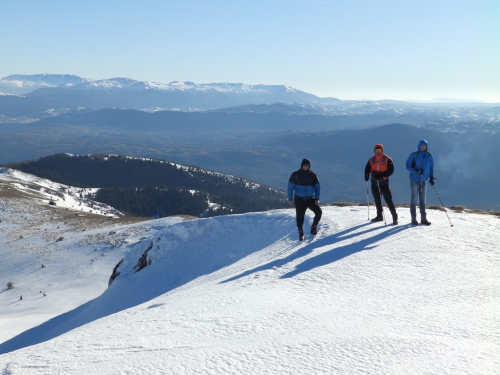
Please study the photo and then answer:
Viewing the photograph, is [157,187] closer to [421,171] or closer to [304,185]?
[304,185]

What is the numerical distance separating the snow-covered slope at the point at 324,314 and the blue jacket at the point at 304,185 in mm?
1781

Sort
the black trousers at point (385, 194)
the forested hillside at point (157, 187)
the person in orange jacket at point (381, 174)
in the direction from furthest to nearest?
the forested hillside at point (157, 187) < the black trousers at point (385, 194) < the person in orange jacket at point (381, 174)

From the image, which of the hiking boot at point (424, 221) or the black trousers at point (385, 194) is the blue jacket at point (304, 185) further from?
the hiking boot at point (424, 221)

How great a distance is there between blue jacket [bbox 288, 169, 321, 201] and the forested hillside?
11249cm

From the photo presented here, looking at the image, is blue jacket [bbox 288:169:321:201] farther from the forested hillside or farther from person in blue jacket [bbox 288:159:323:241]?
the forested hillside

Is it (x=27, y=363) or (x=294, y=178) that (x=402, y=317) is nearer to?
(x=27, y=363)

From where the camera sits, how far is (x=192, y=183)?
188250mm

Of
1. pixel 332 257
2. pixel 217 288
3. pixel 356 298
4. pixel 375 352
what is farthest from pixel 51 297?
pixel 375 352

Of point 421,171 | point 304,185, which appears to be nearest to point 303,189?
point 304,185

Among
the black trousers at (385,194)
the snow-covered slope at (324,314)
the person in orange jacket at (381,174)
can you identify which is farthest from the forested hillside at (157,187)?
the snow-covered slope at (324,314)

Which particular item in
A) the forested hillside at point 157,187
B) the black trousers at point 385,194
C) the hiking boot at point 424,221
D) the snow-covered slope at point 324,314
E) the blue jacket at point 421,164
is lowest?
the forested hillside at point 157,187

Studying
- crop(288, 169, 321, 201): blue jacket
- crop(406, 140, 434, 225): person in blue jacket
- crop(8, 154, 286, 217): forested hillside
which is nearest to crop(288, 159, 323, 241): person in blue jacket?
crop(288, 169, 321, 201): blue jacket

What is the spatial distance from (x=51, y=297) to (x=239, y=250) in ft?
61.2

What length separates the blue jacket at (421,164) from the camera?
46.8 ft
